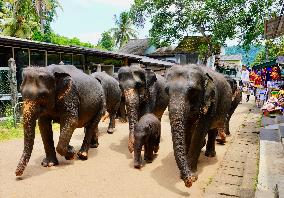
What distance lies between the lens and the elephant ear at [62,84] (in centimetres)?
650

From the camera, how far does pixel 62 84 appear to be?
652 centimetres

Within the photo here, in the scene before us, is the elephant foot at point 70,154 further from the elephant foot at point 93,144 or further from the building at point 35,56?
the building at point 35,56

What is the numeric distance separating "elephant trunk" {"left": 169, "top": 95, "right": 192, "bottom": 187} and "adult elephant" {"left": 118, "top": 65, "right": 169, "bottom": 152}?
230 centimetres

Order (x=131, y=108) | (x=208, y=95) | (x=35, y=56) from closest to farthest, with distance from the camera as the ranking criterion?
(x=208, y=95) → (x=131, y=108) → (x=35, y=56)

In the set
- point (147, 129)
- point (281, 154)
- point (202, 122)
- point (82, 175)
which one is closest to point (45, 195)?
point (82, 175)

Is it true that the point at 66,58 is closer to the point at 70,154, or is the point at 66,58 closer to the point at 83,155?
the point at 83,155

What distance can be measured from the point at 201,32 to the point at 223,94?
2545 centimetres

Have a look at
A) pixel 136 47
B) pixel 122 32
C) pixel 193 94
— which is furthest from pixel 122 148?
pixel 122 32

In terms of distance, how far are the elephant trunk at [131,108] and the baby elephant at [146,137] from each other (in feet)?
1.63

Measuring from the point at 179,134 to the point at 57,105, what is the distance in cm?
256

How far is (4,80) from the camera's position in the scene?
12.7 metres

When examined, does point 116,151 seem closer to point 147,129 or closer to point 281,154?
point 147,129

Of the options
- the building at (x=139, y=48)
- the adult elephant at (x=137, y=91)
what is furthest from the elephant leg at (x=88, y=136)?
the building at (x=139, y=48)

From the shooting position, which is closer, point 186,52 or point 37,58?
point 37,58
